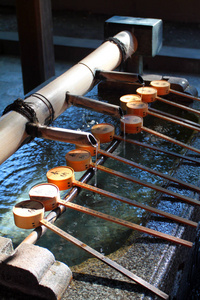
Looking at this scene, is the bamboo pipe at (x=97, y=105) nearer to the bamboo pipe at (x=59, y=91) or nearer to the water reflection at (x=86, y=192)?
the bamboo pipe at (x=59, y=91)

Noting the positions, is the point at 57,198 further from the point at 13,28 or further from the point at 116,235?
the point at 13,28

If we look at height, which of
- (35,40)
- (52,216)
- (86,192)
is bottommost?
(86,192)

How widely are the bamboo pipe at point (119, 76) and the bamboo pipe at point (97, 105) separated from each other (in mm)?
598

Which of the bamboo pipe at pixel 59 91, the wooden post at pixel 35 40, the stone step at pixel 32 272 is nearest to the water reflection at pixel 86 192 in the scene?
the stone step at pixel 32 272

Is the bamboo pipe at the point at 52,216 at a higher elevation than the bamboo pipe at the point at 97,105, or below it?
below

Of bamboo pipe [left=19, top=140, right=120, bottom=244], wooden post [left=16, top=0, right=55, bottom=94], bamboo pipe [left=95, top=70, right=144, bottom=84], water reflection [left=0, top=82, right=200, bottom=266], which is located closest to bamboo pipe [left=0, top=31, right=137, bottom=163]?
bamboo pipe [left=95, top=70, right=144, bottom=84]

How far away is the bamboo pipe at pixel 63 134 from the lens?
2.69 metres

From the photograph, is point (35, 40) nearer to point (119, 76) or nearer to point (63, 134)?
point (119, 76)

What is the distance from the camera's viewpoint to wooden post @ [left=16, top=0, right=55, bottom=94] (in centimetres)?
562

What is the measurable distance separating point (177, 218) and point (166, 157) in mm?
1480

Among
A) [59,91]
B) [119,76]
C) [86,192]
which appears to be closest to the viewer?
[59,91]

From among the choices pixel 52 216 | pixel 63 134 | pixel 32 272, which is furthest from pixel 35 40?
pixel 32 272

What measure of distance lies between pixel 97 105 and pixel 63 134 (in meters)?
0.64

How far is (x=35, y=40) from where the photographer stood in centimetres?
583
